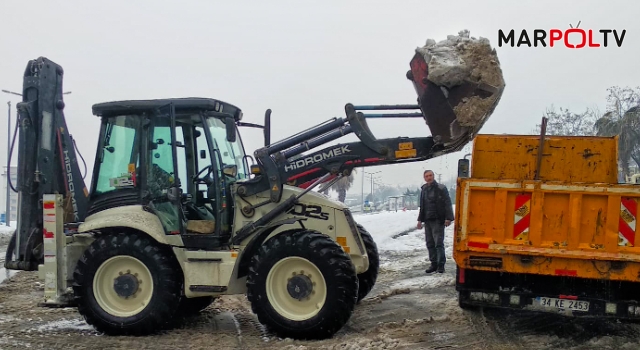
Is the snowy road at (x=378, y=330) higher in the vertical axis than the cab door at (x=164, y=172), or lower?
lower

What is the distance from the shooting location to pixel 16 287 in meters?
9.20

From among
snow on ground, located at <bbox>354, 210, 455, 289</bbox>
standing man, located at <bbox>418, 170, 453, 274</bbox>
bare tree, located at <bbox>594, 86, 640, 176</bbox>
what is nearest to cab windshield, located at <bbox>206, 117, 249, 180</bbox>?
snow on ground, located at <bbox>354, 210, 455, 289</bbox>

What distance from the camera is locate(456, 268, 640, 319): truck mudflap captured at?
5.66 metres

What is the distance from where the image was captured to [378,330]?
6.20 metres

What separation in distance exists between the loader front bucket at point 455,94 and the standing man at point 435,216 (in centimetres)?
385

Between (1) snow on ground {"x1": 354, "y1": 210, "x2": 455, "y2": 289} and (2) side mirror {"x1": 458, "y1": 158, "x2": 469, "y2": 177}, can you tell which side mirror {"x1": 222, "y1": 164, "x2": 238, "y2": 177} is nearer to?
(2) side mirror {"x1": 458, "y1": 158, "x2": 469, "y2": 177}

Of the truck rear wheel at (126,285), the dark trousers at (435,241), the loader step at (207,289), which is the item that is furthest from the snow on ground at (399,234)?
the truck rear wheel at (126,285)

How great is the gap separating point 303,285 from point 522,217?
2208 mm

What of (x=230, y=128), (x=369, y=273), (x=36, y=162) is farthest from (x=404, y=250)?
(x=36, y=162)

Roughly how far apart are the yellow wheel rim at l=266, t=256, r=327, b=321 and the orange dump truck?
141cm

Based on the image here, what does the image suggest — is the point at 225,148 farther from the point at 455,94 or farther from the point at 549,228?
the point at 549,228

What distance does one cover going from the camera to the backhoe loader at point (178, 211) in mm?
6121

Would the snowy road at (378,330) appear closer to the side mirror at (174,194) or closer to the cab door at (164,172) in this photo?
the cab door at (164,172)

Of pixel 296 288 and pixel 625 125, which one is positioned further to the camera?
pixel 625 125
